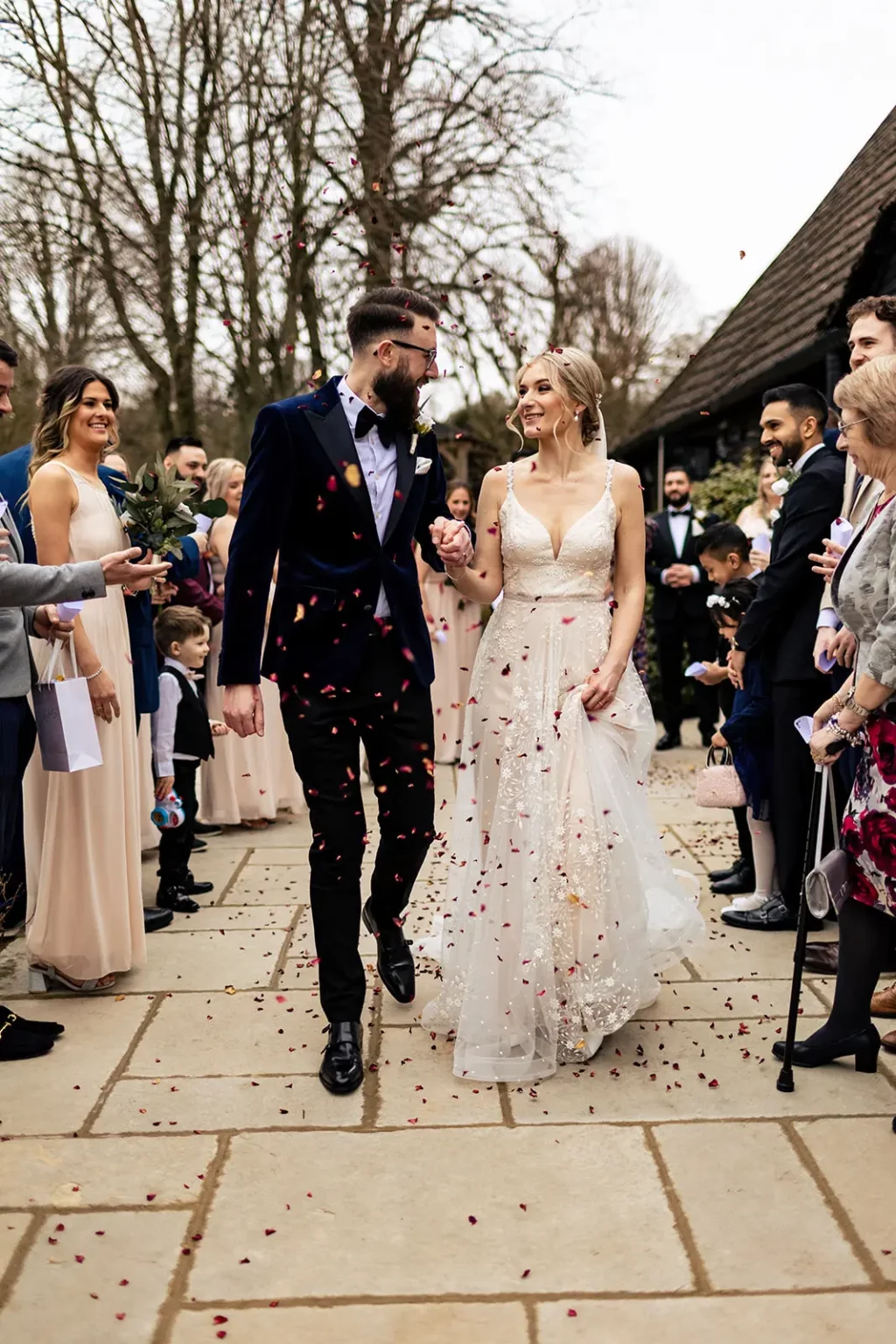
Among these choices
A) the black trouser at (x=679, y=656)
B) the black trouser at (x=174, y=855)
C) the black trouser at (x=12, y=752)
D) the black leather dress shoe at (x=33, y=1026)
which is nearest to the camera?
the black trouser at (x=12, y=752)

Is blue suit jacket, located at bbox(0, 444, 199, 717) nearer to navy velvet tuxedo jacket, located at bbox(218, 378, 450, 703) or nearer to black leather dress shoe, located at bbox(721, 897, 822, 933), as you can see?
navy velvet tuxedo jacket, located at bbox(218, 378, 450, 703)

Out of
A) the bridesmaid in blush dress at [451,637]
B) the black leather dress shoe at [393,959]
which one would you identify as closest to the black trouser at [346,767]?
the black leather dress shoe at [393,959]

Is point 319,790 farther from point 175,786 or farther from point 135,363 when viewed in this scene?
point 135,363

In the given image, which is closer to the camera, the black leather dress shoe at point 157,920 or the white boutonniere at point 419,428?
the white boutonniere at point 419,428

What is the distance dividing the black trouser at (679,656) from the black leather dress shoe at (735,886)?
3.72 m

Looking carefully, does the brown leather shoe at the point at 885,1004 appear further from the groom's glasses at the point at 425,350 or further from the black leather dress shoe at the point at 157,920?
the black leather dress shoe at the point at 157,920

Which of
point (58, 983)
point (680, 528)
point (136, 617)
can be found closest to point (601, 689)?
point (136, 617)

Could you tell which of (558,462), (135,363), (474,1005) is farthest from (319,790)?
(135,363)

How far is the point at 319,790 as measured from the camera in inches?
144

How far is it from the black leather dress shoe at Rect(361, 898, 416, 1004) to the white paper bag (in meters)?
1.06

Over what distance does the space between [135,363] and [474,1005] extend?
15410 mm

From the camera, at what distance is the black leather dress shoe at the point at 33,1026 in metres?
3.91

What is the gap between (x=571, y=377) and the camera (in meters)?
3.86

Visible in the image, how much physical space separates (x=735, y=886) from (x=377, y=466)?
9.79 feet
